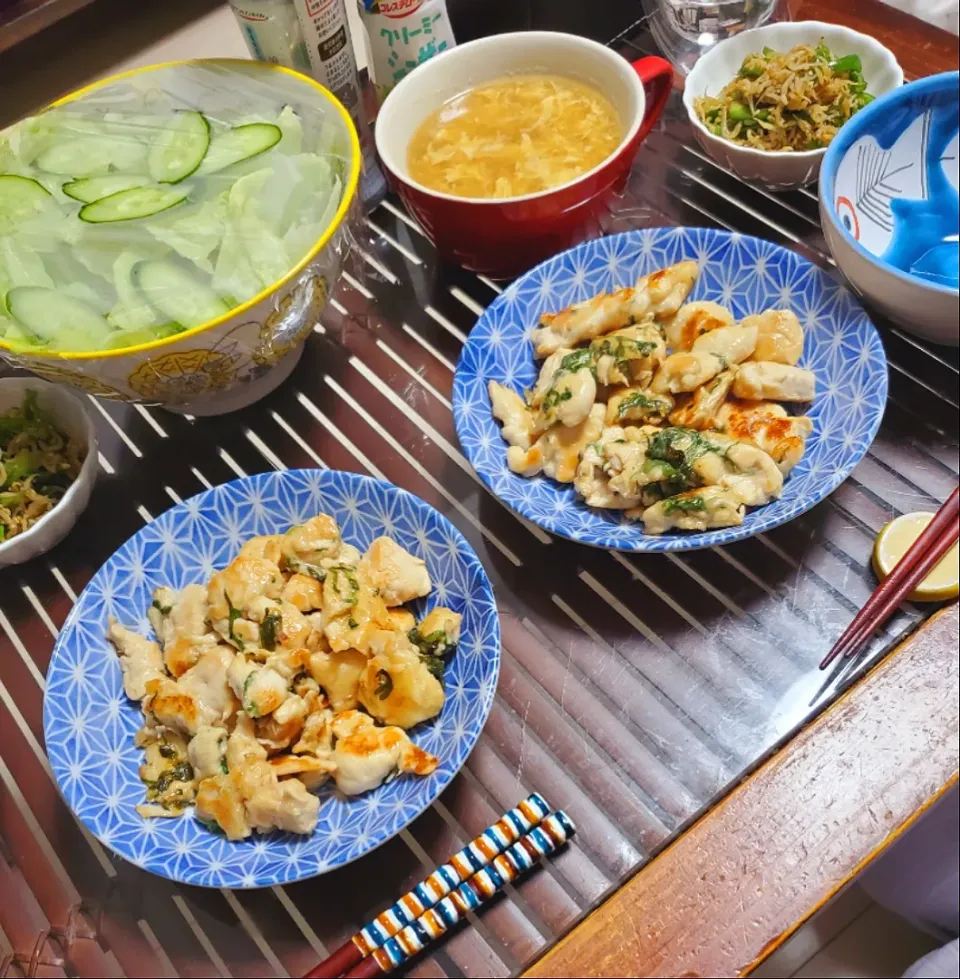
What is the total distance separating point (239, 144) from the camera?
4.08ft

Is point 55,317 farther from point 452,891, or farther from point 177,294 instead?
point 452,891

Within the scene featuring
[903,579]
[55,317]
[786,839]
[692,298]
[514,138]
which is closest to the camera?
[786,839]

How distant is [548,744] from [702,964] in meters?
0.27

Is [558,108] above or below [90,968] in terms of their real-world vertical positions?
above

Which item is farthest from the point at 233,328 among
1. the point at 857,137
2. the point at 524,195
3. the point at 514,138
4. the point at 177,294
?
the point at 857,137

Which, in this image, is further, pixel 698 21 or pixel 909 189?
pixel 698 21

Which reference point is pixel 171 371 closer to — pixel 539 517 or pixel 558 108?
pixel 539 517

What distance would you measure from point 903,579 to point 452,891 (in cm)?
61

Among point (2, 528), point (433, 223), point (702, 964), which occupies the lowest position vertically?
point (702, 964)

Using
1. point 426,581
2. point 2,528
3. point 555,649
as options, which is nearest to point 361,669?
point 426,581

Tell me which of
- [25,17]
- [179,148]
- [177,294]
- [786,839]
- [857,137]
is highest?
[25,17]

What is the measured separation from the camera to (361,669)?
3.36ft

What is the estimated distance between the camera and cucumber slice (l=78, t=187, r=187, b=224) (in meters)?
1.18

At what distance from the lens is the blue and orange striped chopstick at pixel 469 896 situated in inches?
35.7
